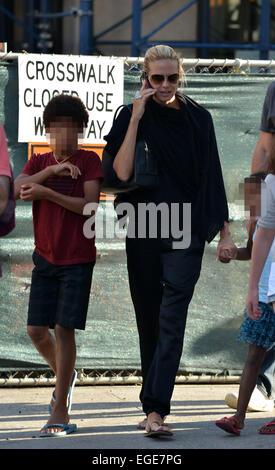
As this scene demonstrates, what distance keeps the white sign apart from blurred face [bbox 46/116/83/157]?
97 cm

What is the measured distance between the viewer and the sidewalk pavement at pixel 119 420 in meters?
4.49

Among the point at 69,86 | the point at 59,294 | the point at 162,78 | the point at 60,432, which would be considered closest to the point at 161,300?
the point at 59,294

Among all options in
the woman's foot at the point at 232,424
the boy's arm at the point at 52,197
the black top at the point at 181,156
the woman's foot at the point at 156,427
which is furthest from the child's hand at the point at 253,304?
the boy's arm at the point at 52,197

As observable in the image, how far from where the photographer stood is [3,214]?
371 cm

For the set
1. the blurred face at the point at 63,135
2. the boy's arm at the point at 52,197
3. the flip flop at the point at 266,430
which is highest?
the blurred face at the point at 63,135

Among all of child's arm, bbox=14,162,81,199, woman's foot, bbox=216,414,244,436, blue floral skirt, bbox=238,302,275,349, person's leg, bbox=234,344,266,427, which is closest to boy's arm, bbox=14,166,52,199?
child's arm, bbox=14,162,81,199

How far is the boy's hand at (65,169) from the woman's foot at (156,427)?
132 centimetres

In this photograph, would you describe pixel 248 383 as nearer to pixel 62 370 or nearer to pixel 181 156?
pixel 62 370

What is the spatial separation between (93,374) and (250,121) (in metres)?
2.04

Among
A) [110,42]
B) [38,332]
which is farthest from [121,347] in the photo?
[110,42]

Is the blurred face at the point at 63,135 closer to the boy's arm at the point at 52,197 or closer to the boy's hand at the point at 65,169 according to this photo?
the boy's hand at the point at 65,169

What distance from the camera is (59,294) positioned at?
186 inches

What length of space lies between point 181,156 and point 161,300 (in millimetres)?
788
